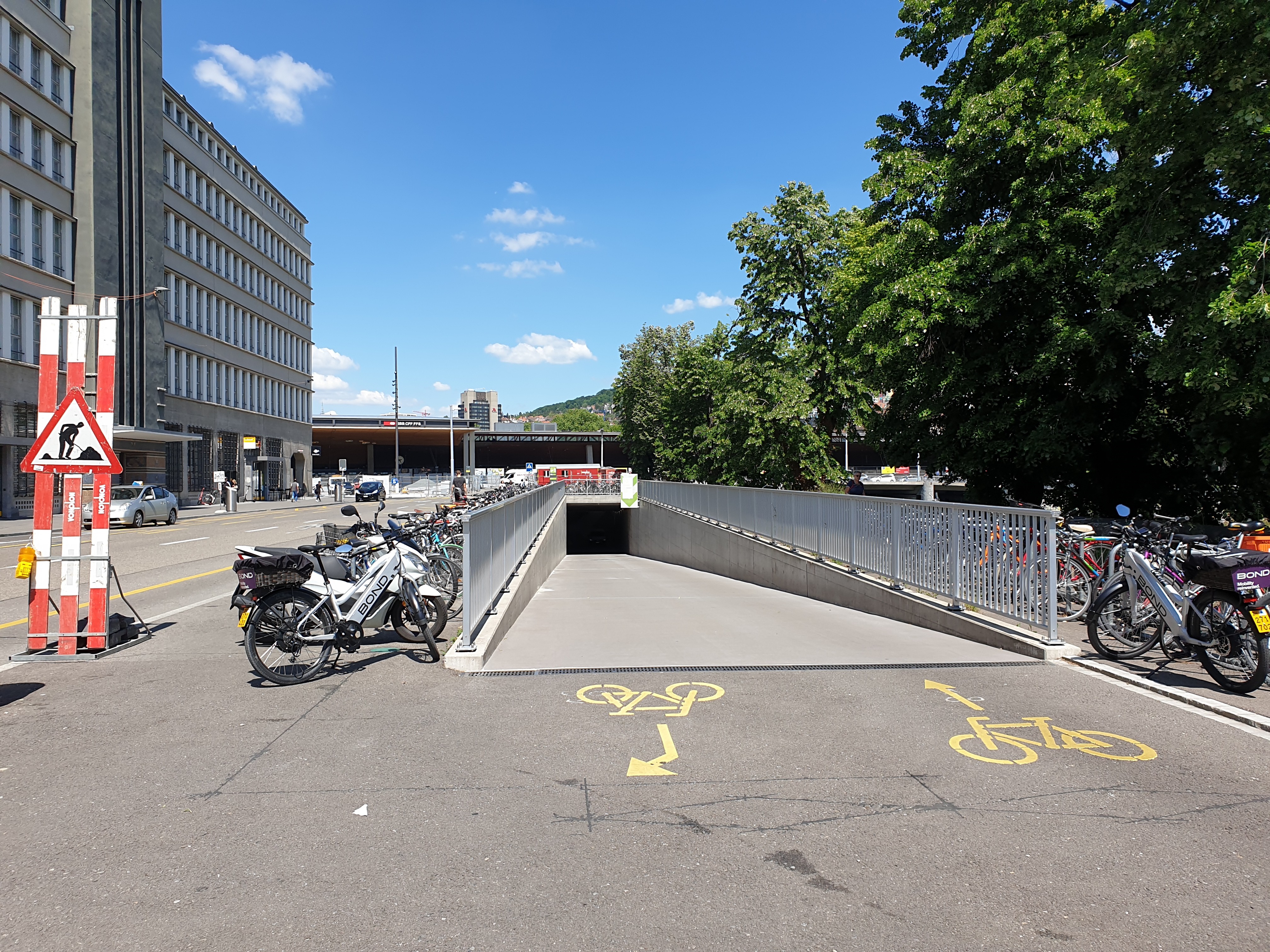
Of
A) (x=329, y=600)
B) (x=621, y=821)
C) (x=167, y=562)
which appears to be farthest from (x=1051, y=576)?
(x=167, y=562)

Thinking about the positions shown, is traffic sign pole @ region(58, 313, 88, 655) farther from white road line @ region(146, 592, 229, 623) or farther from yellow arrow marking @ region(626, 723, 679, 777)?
yellow arrow marking @ region(626, 723, 679, 777)

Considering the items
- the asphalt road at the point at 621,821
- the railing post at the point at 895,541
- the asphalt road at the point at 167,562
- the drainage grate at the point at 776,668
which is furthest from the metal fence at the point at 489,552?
the railing post at the point at 895,541

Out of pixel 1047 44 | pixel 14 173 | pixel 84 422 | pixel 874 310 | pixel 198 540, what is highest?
pixel 14 173

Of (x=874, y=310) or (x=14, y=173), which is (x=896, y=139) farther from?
(x=14, y=173)

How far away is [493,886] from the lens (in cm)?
337

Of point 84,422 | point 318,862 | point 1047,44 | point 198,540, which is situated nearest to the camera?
point 318,862

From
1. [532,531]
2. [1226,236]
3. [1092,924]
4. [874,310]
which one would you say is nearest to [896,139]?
[874,310]

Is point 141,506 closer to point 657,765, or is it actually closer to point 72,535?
point 72,535

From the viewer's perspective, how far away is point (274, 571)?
21.7 ft

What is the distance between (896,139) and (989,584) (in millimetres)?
12570

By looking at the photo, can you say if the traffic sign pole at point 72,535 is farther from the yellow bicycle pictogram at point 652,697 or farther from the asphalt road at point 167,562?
the yellow bicycle pictogram at point 652,697

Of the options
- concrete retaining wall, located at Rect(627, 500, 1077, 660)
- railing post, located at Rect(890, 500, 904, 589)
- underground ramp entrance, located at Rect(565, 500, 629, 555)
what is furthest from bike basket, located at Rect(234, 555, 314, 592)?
underground ramp entrance, located at Rect(565, 500, 629, 555)

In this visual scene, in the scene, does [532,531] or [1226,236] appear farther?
[532,531]

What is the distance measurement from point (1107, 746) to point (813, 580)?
29.0ft
